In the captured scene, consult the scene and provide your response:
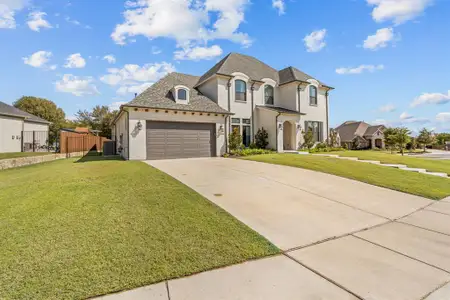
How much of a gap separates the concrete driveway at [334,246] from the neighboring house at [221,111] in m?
7.98

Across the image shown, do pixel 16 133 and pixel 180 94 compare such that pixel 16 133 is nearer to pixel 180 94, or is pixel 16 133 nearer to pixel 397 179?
pixel 180 94

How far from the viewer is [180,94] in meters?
15.4

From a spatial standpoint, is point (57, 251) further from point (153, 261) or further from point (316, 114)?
Result: point (316, 114)

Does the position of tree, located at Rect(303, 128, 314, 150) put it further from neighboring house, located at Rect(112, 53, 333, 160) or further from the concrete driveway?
the concrete driveway

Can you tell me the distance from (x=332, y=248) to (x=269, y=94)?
1857 centimetres

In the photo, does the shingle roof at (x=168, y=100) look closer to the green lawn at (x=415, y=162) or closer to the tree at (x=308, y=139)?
the tree at (x=308, y=139)

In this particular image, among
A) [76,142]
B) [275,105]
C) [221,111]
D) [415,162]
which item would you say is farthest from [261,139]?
[76,142]

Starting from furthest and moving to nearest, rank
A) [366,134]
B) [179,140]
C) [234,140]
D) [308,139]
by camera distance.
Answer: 1. [366,134]
2. [308,139]
3. [234,140]
4. [179,140]

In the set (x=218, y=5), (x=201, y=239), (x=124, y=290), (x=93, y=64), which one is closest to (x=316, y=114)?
(x=218, y=5)

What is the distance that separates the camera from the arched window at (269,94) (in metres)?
20.2

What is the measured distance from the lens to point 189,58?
18.1 metres

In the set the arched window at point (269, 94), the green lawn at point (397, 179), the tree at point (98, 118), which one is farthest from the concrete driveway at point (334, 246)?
the tree at point (98, 118)

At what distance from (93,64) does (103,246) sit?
587 inches

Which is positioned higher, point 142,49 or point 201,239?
point 142,49
